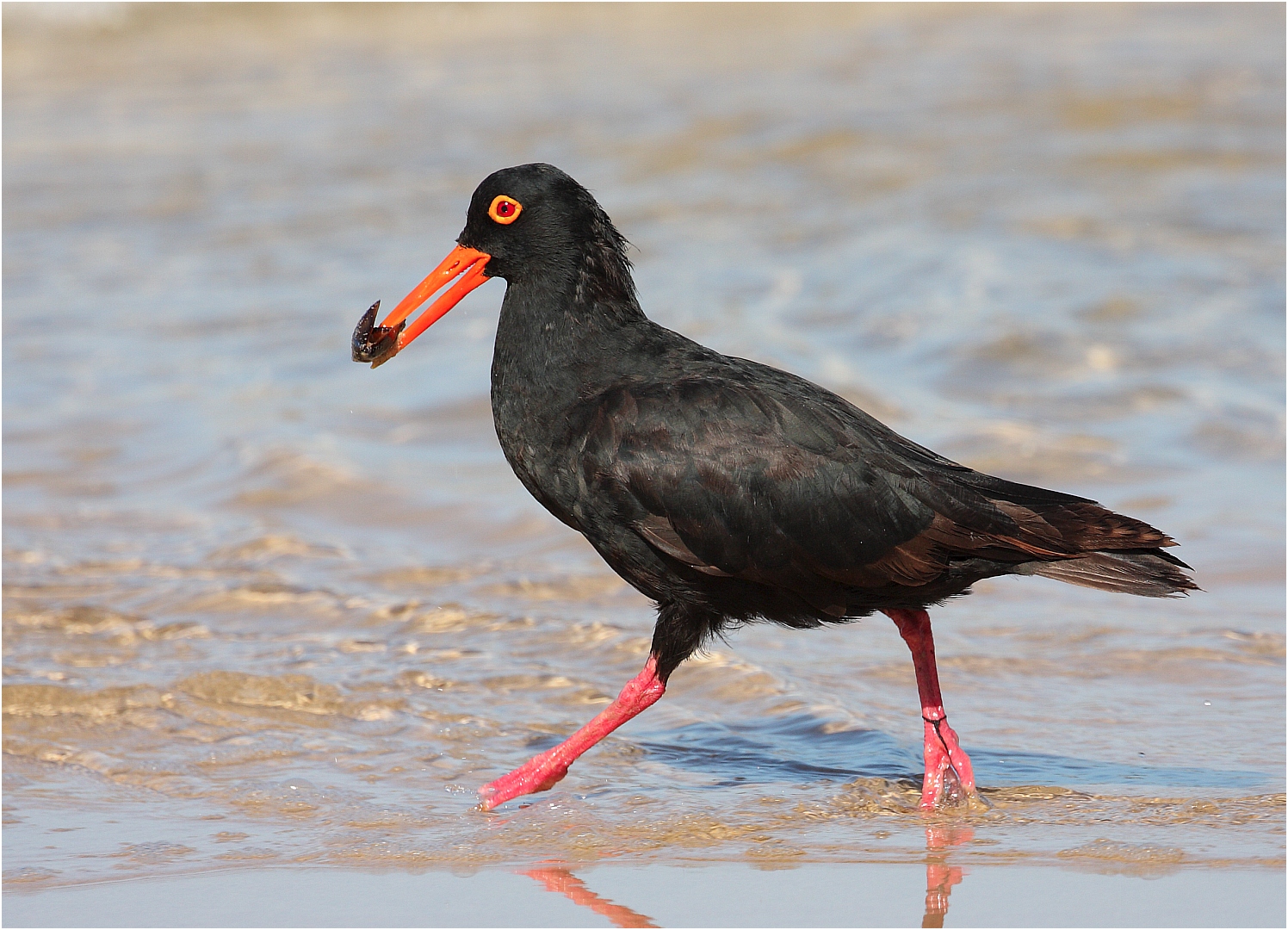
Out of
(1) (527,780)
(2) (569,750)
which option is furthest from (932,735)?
(1) (527,780)

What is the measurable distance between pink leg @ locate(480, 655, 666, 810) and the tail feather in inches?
48.7

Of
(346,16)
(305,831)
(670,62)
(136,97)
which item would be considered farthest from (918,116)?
(305,831)

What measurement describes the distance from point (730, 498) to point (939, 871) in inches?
47.1

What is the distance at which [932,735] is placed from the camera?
4.84m

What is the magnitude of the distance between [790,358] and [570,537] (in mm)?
2867

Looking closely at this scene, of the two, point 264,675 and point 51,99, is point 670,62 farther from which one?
point 264,675

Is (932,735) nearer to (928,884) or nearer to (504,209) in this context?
(928,884)

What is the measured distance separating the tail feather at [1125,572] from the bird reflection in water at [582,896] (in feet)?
5.33

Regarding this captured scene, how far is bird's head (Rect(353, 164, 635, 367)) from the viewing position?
16.4 feet

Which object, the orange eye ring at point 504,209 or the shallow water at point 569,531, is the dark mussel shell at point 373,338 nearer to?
the orange eye ring at point 504,209

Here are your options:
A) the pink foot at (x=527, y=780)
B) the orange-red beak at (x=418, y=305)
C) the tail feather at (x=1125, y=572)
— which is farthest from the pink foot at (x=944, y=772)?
the orange-red beak at (x=418, y=305)

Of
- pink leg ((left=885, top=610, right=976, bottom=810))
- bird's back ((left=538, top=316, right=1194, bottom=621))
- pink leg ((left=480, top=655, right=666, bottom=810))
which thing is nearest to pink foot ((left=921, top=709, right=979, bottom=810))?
pink leg ((left=885, top=610, right=976, bottom=810))

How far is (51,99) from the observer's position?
1936 cm

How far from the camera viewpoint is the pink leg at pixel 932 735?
15.6 ft
